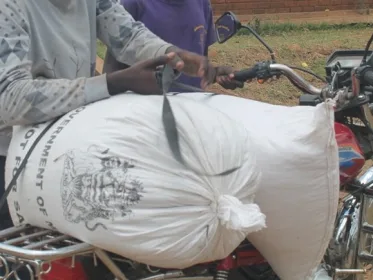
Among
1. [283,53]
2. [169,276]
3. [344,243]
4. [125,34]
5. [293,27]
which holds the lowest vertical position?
[293,27]

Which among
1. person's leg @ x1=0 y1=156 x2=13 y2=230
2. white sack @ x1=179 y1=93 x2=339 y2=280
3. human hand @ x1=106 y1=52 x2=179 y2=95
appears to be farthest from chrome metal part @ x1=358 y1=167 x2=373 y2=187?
person's leg @ x1=0 y1=156 x2=13 y2=230

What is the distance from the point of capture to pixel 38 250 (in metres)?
1.89

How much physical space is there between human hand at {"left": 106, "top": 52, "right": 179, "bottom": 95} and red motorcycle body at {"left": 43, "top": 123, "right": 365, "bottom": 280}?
518 mm

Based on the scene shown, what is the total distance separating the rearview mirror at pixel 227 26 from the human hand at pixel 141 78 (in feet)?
2.20

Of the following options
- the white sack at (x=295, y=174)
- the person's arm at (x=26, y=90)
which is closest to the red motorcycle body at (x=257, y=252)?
the white sack at (x=295, y=174)

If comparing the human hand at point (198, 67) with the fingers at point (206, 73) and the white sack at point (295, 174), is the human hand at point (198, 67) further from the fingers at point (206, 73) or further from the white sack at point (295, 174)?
the white sack at point (295, 174)

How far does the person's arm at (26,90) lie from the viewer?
2035 millimetres

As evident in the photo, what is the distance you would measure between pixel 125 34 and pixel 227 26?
1.29 ft

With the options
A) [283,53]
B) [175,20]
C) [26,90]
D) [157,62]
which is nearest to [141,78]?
[157,62]

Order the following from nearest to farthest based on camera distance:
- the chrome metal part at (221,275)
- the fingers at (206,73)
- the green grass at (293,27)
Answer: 1. the chrome metal part at (221,275)
2. the fingers at (206,73)
3. the green grass at (293,27)

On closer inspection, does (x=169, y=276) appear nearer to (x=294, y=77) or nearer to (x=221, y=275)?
(x=221, y=275)

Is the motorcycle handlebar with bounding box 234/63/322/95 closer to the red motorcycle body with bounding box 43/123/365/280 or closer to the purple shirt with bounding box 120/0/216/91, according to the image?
the red motorcycle body with bounding box 43/123/365/280

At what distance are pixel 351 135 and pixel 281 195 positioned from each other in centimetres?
54

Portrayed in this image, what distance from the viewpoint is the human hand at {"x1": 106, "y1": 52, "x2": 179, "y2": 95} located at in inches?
80.9
